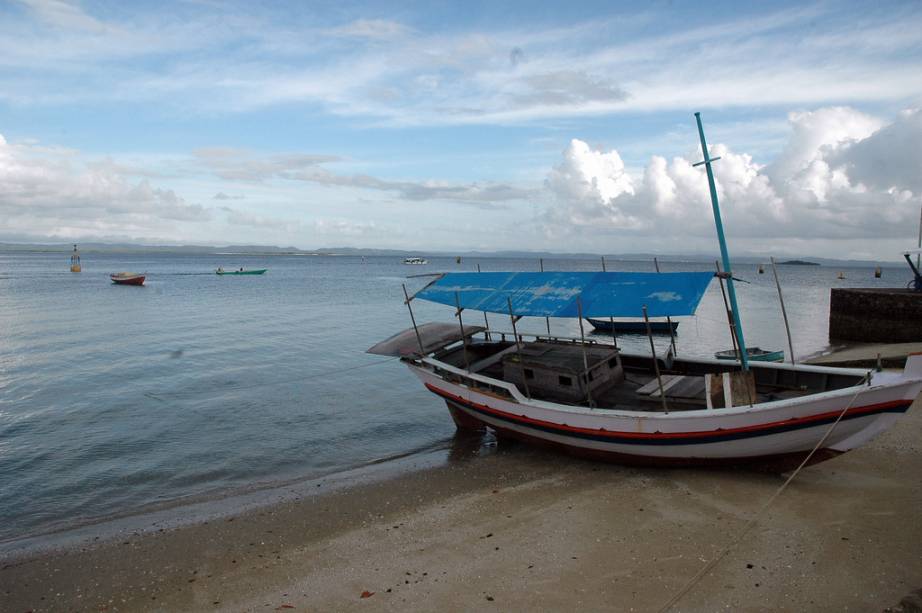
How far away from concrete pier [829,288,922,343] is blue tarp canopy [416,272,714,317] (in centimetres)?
2376

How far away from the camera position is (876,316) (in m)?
29.8

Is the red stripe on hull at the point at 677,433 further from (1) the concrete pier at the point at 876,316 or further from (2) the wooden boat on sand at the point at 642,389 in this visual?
(1) the concrete pier at the point at 876,316

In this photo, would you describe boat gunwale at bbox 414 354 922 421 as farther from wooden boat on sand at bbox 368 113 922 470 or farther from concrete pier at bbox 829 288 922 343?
concrete pier at bbox 829 288 922 343

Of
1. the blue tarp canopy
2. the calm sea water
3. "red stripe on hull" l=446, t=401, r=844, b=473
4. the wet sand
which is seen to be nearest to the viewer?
the wet sand

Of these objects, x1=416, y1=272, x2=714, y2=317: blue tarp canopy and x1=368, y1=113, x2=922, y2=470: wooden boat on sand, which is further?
x1=416, y1=272, x2=714, y2=317: blue tarp canopy

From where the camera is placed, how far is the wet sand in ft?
23.1

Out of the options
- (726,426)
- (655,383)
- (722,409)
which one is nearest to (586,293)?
(655,383)

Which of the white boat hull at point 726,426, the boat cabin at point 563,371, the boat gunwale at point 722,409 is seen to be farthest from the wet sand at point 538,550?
the boat cabin at point 563,371

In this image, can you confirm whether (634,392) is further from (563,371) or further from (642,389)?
(563,371)

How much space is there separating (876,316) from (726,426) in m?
26.2

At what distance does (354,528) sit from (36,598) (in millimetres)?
4521

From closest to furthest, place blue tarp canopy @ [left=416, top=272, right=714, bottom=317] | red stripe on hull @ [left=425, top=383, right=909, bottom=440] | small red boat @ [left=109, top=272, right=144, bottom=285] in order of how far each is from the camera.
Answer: red stripe on hull @ [left=425, top=383, right=909, bottom=440] → blue tarp canopy @ [left=416, top=272, right=714, bottom=317] → small red boat @ [left=109, top=272, right=144, bottom=285]

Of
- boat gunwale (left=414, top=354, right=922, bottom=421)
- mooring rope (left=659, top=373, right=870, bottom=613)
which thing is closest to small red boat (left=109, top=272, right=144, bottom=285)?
boat gunwale (left=414, top=354, right=922, bottom=421)

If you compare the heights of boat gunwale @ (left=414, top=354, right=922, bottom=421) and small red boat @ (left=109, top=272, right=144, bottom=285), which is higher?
small red boat @ (left=109, top=272, right=144, bottom=285)
